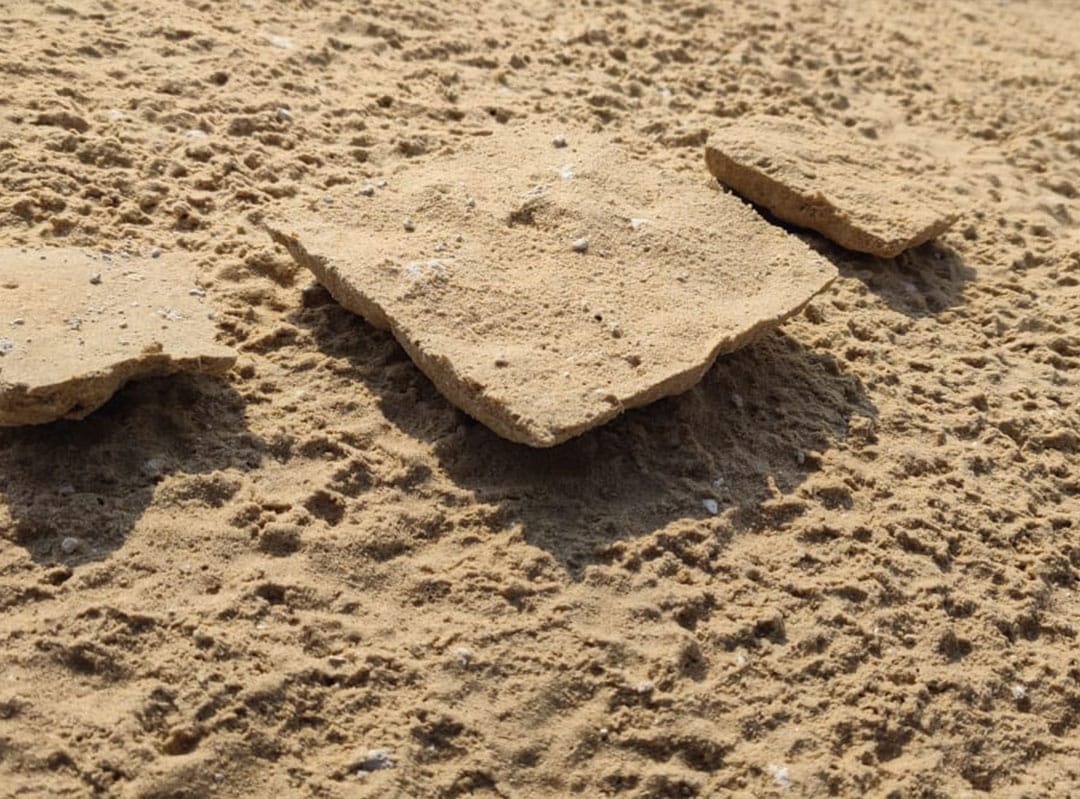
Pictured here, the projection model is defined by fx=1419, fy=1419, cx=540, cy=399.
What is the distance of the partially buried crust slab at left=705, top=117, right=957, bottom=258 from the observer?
3857 millimetres

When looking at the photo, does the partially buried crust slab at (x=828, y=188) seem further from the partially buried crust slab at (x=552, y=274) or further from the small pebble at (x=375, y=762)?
the small pebble at (x=375, y=762)

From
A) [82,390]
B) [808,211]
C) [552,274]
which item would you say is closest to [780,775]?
[552,274]

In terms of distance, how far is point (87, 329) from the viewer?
9.58ft

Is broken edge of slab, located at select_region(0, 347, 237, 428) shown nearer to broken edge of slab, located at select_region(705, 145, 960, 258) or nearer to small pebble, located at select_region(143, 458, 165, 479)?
small pebble, located at select_region(143, 458, 165, 479)

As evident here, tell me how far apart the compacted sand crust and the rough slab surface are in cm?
→ 14

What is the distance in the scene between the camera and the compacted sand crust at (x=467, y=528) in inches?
102

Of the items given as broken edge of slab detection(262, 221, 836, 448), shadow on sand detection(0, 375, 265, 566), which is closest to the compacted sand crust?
shadow on sand detection(0, 375, 265, 566)

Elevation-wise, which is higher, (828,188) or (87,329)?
(87,329)

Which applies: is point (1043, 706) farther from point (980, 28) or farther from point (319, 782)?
point (980, 28)

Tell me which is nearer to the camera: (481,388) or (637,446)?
(481,388)

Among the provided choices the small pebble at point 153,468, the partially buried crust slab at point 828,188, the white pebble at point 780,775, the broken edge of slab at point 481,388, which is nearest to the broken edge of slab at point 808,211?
the partially buried crust slab at point 828,188

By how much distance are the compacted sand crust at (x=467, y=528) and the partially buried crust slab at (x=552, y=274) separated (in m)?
0.18

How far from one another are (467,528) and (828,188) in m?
1.63

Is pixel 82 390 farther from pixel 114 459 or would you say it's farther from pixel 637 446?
pixel 637 446
